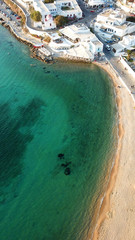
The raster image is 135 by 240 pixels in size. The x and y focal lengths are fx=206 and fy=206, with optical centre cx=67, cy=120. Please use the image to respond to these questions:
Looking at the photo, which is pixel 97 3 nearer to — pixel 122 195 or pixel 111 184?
pixel 111 184

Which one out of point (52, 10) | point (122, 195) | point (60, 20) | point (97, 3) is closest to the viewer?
point (122, 195)

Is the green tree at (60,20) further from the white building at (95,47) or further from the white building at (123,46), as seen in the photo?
the white building at (123,46)

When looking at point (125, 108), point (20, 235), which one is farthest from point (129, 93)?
point (20, 235)

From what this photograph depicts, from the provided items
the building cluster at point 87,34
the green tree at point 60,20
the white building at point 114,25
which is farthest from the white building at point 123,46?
the green tree at point 60,20

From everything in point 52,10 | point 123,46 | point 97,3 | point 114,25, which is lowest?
point 123,46

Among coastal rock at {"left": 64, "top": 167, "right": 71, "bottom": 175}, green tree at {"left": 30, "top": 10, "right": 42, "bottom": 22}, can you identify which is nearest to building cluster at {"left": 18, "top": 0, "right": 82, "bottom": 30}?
green tree at {"left": 30, "top": 10, "right": 42, "bottom": 22}

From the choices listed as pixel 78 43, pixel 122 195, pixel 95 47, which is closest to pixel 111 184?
pixel 122 195

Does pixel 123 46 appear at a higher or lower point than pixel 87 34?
lower
